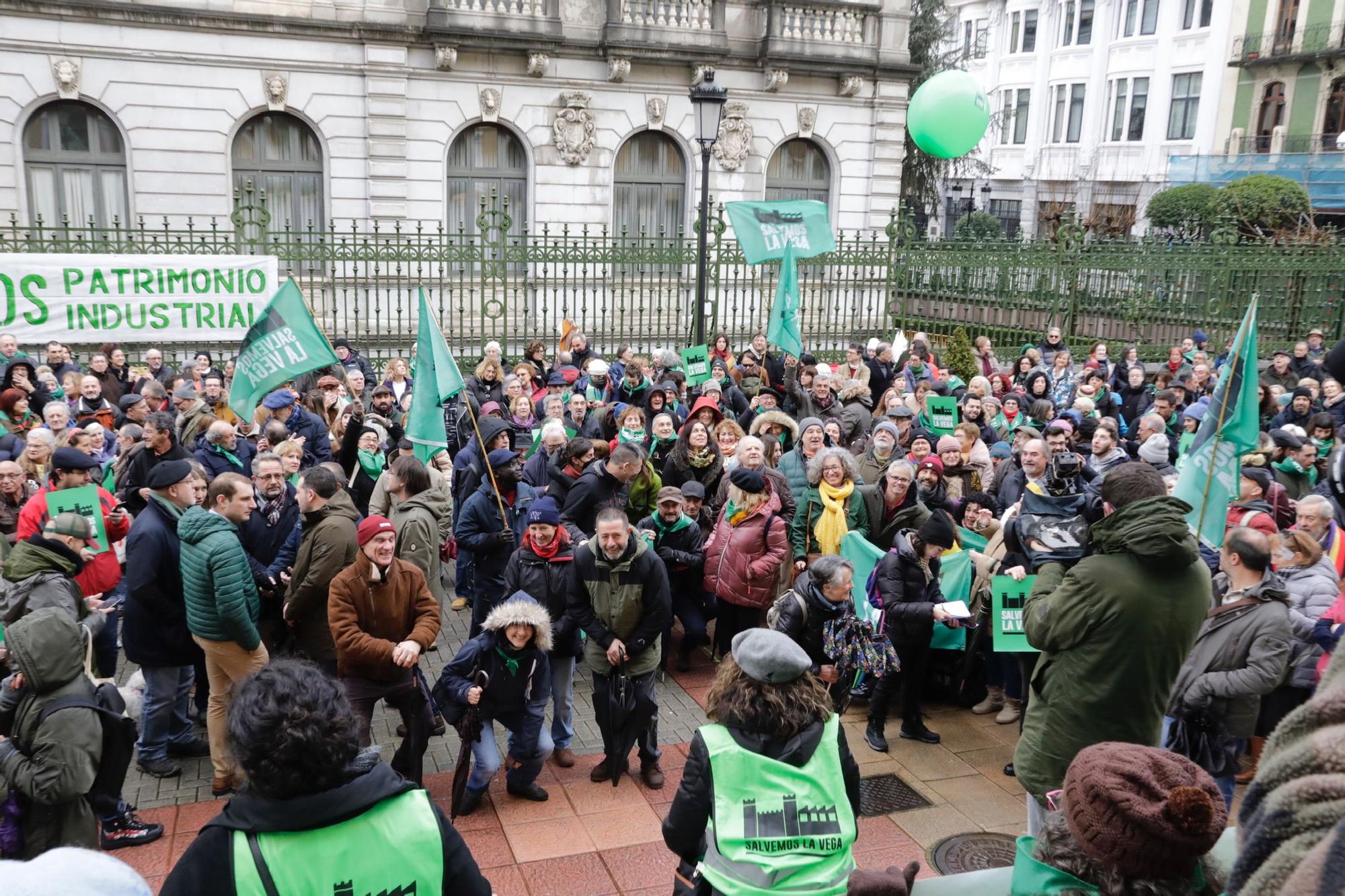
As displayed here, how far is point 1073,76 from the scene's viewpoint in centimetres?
4828

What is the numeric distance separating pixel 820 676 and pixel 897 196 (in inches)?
844

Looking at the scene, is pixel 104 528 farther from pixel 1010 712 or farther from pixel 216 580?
pixel 1010 712

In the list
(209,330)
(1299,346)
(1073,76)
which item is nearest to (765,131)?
(1299,346)

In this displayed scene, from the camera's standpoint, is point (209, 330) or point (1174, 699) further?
point (209, 330)

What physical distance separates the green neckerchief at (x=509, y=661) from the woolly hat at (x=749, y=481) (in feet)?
8.41

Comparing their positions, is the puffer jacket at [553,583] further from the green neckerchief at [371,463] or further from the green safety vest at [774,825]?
the green safety vest at [774,825]

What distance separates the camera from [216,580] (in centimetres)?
557

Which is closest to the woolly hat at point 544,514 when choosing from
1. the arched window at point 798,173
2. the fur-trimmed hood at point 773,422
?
the fur-trimmed hood at point 773,422

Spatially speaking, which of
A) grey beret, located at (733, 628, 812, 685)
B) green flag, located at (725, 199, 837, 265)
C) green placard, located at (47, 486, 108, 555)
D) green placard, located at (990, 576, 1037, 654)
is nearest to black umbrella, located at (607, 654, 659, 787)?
green placard, located at (990, 576, 1037, 654)

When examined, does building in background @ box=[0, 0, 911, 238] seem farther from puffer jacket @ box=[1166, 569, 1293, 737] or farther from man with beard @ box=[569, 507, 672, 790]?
puffer jacket @ box=[1166, 569, 1293, 737]

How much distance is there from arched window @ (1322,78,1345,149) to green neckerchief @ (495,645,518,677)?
146 ft

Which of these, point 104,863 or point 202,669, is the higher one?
point 104,863

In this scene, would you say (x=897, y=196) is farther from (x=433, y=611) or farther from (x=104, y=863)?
(x=104, y=863)

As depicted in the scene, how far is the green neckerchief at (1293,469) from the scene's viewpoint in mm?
9266
